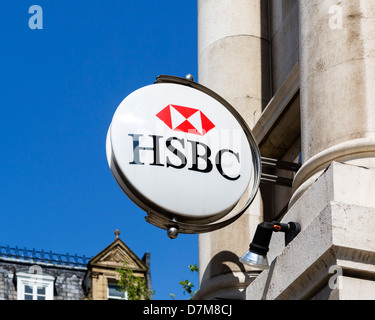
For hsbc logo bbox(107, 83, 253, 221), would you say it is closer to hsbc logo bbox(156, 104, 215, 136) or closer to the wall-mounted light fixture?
hsbc logo bbox(156, 104, 215, 136)

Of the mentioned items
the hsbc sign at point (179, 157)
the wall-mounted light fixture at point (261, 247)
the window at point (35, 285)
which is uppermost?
the window at point (35, 285)

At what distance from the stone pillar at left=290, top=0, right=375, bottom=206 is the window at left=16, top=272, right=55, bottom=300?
3839 centimetres

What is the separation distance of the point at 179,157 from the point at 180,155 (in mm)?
27

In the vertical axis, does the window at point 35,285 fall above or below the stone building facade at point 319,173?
above

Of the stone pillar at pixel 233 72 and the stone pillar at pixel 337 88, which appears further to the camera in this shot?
the stone pillar at pixel 233 72

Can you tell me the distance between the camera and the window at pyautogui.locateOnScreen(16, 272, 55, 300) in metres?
50.1

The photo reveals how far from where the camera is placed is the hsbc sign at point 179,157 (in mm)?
12320

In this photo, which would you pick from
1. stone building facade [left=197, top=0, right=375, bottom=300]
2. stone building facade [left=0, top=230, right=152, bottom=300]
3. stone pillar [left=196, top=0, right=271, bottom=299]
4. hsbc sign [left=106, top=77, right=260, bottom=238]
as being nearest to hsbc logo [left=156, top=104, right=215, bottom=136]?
hsbc sign [left=106, top=77, right=260, bottom=238]

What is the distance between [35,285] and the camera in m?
51.9

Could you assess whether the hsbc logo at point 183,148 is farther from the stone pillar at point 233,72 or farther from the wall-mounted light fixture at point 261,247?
the stone pillar at point 233,72

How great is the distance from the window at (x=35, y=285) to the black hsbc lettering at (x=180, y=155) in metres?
37.8

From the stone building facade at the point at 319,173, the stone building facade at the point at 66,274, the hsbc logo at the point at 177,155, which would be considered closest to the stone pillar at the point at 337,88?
the stone building facade at the point at 319,173

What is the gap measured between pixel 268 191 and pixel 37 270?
119ft

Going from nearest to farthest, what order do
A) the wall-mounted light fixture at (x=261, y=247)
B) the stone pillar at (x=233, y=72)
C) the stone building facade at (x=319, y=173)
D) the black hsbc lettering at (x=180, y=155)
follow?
the stone building facade at (x=319, y=173) → the wall-mounted light fixture at (x=261, y=247) → the black hsbc lettering at (x=180, y=155) → the stone pillar at (x=233, y=72)
